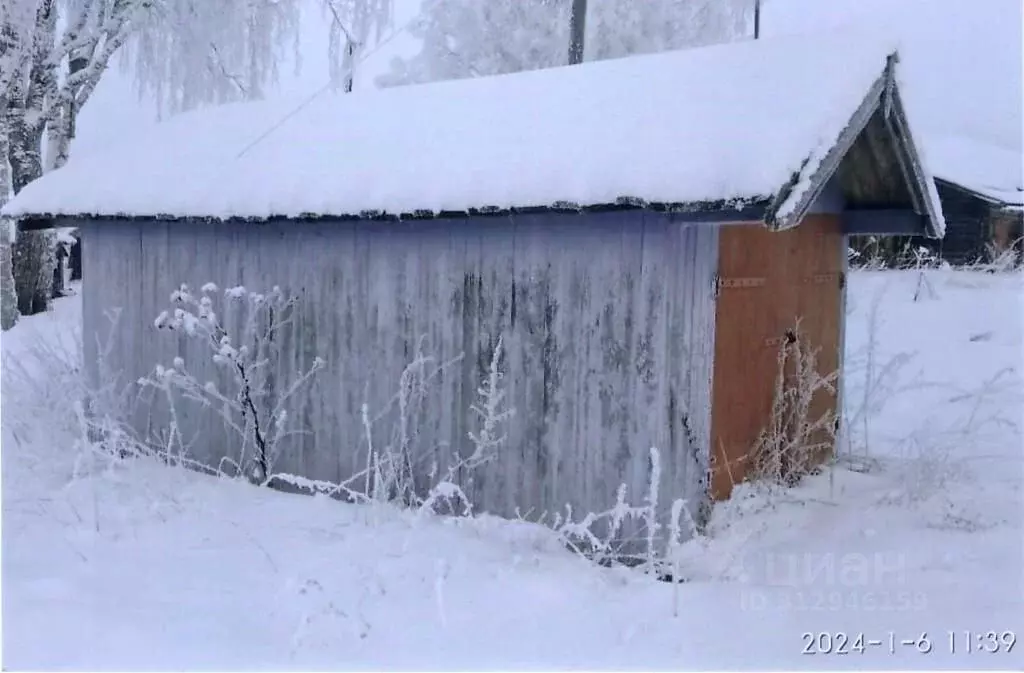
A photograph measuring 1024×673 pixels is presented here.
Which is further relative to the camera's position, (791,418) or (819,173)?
(791,418)

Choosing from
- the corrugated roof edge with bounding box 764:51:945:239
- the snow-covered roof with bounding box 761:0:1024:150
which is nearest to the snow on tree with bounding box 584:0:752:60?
the snow-covered roof with bounding box 761:0:1024:150

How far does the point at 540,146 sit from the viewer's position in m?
5.43

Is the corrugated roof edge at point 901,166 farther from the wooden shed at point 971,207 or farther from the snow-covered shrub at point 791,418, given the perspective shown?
the wooden shed at point 971,207

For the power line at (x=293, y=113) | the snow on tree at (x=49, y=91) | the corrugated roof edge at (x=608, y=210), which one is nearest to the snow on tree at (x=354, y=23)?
the snow on tree at (x=49, y=91)

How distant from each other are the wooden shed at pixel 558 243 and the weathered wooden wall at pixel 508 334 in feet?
0.05

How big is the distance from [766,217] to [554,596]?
212cm

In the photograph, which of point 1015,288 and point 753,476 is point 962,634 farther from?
point 1015,288

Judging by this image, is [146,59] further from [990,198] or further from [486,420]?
[990,198]

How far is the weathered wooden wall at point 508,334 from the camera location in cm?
502

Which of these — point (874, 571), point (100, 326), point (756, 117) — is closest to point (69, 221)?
point (100, 326)

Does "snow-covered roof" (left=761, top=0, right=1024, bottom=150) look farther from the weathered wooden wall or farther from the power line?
the power line

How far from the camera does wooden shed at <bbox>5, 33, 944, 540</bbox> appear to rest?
16.2 feet

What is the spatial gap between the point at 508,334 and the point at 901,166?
282 centimetres

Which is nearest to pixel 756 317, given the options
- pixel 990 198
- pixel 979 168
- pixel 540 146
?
pixel 540 146
